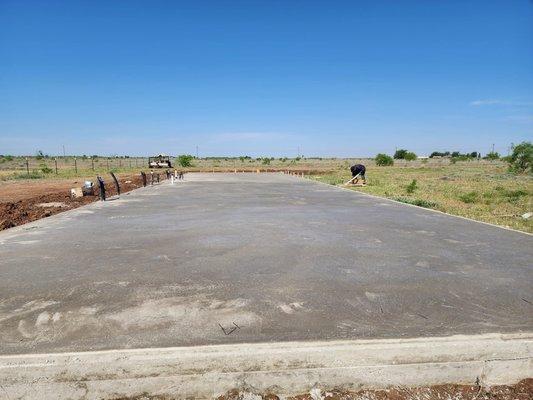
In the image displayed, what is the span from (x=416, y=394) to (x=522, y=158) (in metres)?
54.8

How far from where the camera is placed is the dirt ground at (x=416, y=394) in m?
2.93

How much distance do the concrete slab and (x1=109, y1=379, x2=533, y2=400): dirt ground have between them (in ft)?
1.53

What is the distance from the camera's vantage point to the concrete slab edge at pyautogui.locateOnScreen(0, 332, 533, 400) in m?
2.89

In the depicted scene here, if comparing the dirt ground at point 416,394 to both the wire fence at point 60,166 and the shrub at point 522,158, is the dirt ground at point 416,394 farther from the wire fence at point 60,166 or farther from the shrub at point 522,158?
the shrub at point 522,158

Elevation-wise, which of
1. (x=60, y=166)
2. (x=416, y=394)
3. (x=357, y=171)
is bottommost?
(x=416, y=394)

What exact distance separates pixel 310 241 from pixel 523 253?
382 cm

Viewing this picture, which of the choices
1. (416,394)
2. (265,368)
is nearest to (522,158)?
(416,394)

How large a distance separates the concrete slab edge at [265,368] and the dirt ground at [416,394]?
5 cm

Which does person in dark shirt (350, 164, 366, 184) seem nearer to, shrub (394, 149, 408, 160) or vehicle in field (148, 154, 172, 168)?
vehicle in field (148, 154, 172, 168)

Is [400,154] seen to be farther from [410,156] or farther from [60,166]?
[60,166]

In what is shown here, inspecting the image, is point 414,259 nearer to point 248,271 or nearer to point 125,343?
point 248,271

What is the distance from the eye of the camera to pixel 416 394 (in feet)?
9.87

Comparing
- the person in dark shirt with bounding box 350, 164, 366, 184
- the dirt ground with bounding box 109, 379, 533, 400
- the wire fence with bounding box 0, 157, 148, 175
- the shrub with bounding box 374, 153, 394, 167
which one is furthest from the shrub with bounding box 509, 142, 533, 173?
the wire fence with bounding box 0, 157, 148, 175

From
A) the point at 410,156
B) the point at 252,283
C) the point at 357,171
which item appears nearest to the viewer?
the point at 252,283
